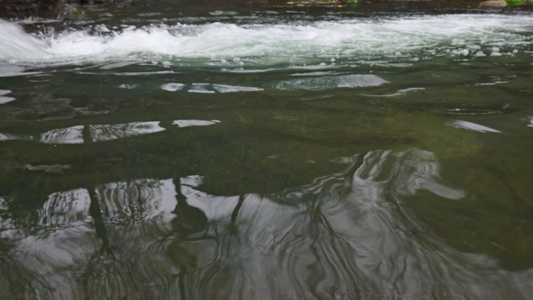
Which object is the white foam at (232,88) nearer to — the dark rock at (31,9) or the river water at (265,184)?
the river water at (265,184)

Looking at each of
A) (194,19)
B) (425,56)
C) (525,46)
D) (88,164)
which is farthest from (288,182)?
(194,19)

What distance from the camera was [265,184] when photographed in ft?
5.44

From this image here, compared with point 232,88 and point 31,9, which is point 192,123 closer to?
point 232,88

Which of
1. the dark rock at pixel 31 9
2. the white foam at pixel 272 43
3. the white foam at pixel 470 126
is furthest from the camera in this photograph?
the dark rock at pixel 31 9

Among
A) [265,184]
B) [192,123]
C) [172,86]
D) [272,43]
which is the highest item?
[272,43]

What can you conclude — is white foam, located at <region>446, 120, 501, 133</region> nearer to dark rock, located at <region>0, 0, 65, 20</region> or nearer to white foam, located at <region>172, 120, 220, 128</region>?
white foam, located at <region>172, 120, 220, 128</region>

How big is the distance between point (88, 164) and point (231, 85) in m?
1.58

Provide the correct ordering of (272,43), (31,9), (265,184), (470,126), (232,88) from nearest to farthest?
(265,184) → (470,126) → (232,88) → (272,43) → (31,9)

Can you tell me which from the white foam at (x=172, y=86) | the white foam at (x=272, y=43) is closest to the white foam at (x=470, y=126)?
the white foam at (x=272, y=43)

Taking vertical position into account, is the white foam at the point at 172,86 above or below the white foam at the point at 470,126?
above

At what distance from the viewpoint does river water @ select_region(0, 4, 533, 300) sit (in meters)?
1.18

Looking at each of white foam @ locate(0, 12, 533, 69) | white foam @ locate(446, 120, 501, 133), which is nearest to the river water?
white foam @ locate(446, 120, 501, 133)

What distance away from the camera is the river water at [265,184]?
3.87 feet

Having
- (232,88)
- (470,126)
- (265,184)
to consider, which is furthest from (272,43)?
(265,184)
